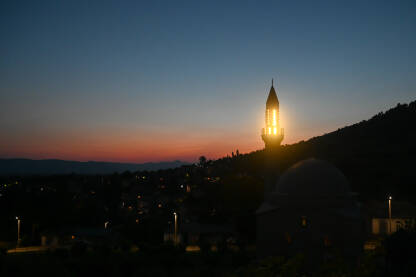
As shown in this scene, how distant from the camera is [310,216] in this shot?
95.8 feet

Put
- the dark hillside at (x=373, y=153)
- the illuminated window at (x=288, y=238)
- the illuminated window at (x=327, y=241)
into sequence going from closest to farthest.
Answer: the illuminated window at (x=327, y=241) → the illuminated window at (x=288, y=238) → the dark hillside at (x=373, y=153)

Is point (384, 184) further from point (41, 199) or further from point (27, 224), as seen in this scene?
point (41, 199)

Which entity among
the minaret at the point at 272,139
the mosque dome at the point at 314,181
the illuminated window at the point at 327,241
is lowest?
the illuminated window at the point at 327,241

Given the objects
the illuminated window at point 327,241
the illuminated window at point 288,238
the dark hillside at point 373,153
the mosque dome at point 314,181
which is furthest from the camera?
the dark hillside at point 373,153

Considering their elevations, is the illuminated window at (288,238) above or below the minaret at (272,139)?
below

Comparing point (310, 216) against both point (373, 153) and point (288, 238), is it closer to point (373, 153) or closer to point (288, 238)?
point (288, 238)

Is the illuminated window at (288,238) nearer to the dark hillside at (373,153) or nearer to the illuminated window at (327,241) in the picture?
the illuminated window at (327,241)

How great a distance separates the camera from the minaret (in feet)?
119

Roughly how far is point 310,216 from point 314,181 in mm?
2692

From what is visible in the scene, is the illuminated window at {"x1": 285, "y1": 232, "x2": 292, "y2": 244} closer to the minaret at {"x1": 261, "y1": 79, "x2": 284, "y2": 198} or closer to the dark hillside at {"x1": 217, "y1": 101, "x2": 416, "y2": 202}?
the minaret at {"x1": 261, "y1": 79, "x2": 284, "y2": 198}

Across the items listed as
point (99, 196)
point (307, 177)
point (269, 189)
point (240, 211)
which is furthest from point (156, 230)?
point (99, 196)

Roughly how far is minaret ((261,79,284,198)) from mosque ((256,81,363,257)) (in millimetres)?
4099

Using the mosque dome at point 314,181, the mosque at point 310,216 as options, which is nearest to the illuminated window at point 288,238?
the mosque at point 310,216

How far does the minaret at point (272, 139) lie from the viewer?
119ft
